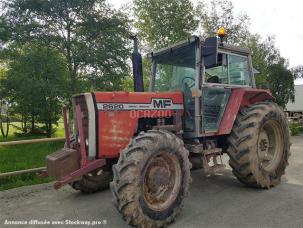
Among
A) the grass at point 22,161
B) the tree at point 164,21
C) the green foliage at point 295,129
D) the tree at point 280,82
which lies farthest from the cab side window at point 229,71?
the tree at point 280,82

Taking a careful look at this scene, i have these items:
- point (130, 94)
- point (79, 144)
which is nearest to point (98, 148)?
point (79, 144)

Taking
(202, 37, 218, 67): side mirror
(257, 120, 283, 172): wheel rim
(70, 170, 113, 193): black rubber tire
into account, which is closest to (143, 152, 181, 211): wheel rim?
(70, 170, 113, 193): black rubber tire

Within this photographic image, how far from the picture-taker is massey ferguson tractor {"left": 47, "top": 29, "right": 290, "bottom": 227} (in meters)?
3.80

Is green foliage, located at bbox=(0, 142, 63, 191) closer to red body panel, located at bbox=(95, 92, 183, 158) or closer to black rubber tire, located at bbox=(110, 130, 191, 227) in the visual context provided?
red body panel, located at bbox=(95, 92, 183, 158)

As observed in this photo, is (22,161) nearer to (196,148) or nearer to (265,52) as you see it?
(196,148)

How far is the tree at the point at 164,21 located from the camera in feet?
53.3

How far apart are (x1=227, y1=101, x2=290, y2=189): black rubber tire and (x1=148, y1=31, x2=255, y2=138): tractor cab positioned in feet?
1.28

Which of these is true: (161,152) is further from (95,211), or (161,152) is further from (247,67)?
(247,67)

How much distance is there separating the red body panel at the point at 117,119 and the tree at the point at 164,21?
39.9 feet

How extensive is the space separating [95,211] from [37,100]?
8.14 meters

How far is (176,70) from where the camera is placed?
18.2 ft

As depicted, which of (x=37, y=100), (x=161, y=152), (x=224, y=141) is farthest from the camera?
(x=37, y=100)

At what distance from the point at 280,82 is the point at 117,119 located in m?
18.5

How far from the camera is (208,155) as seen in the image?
16.9 ft
